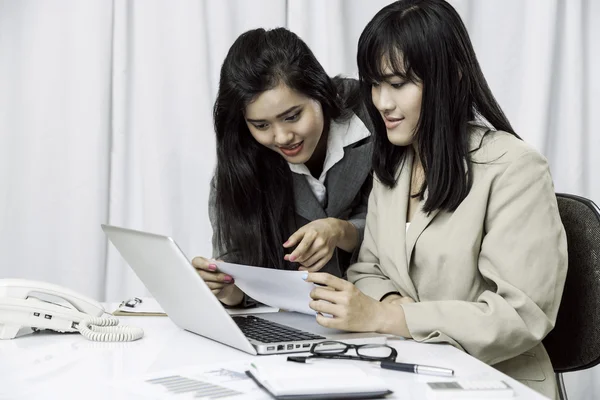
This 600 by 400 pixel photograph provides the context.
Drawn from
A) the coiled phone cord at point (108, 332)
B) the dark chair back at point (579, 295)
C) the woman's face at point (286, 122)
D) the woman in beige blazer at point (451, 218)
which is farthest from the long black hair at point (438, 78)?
the coiled phone cord at point (108, 332)

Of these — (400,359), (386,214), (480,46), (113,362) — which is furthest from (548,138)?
(113,362)

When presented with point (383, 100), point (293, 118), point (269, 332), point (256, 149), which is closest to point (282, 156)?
point (256, 149)

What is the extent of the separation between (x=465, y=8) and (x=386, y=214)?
4.58 ft

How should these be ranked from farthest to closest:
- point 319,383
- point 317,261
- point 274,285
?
point 317,261, point 274,285, point 319,383

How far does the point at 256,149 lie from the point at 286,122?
171 mm

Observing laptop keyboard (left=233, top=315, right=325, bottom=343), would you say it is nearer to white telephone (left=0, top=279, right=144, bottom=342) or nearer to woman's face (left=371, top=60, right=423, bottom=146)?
white telephone (left=0, top=279, right=144, bottom=342)

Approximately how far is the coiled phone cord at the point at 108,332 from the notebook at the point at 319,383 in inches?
13.6

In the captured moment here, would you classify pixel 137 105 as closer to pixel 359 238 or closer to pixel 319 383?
pixel 359 238

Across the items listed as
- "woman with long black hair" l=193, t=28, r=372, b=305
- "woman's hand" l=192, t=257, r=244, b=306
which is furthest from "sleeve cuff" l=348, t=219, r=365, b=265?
"woman's hand" l=192, t=257, r=244, b=306

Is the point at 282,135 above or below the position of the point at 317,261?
above

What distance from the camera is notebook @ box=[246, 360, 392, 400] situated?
0.85 m

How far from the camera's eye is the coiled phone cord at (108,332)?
1245 millimetres

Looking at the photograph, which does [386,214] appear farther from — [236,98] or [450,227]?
[236,98]

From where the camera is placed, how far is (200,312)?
120cm
